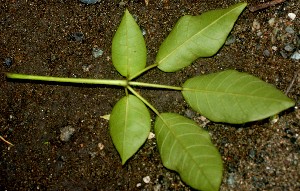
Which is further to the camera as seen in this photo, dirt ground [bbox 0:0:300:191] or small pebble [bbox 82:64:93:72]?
small pebble [bbox 82:64:93:72]

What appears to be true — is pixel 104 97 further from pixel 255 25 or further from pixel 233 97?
pixel 255 25

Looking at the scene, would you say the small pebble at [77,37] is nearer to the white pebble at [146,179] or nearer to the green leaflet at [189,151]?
the green leaflet at [189,151]

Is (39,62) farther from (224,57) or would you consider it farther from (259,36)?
(259,36)

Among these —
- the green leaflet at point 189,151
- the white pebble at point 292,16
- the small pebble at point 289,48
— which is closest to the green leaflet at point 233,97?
the green leaflet at point 189,151

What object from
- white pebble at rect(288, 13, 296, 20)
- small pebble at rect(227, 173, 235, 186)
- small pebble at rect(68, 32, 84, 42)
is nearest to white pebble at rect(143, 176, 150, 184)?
small pebble at rect(227, 173, 235, 186)

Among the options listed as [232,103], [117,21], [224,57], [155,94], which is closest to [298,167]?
[232,103]

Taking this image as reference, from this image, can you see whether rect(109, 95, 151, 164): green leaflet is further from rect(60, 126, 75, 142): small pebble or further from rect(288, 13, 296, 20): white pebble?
rect(288, 13, 296, 20): white pebble
